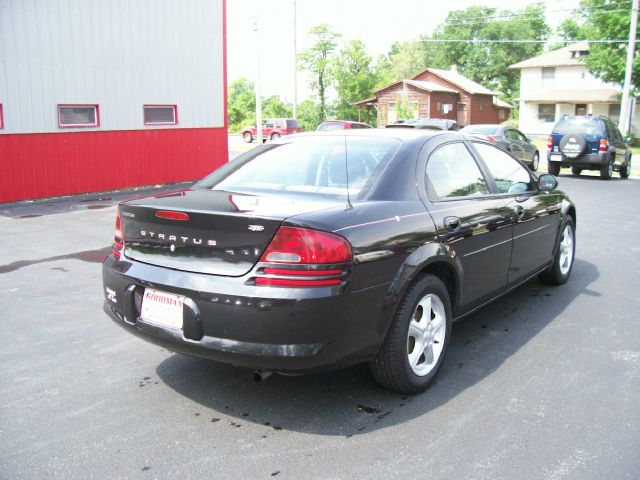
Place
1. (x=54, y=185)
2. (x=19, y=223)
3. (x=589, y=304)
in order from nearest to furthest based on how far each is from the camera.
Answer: (x=589, y=304)
(x=19, y=223)
(x=54, y=185)

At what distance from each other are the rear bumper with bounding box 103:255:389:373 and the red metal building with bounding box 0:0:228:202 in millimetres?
10608

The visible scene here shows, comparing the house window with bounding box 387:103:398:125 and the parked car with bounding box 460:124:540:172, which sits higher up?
the house window with bounding box 387:103:398:125

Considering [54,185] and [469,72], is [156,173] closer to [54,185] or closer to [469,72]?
[54,185]

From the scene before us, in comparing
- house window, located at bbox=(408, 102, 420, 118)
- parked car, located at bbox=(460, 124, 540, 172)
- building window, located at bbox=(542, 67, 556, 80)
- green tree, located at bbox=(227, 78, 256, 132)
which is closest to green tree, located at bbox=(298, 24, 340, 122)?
green tree, located at bbox=(227, 78, 256, 132)

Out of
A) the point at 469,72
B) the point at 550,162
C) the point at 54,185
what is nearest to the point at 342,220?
the point at 54,185

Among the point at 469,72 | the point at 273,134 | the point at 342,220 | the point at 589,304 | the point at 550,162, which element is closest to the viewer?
the point at 342,220

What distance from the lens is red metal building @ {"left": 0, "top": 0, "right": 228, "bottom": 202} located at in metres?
12.4

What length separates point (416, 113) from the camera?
5322 cm

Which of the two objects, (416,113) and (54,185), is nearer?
(54,185)

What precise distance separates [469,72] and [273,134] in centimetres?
5434

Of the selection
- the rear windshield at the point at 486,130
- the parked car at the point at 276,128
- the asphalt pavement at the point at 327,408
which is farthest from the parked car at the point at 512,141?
the parked car at the point at 276,128

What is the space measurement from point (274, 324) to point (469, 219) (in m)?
1.76

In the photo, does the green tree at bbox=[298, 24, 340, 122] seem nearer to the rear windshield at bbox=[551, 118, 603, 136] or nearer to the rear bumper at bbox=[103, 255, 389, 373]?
the rear windshield at bbox=[551, 118, 603, 136]

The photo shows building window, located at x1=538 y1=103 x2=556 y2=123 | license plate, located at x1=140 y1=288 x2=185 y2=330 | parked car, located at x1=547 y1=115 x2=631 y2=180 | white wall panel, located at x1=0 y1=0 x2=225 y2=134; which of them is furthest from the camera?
building window, located at x1=538 y1=103 x2=556 y2=123
